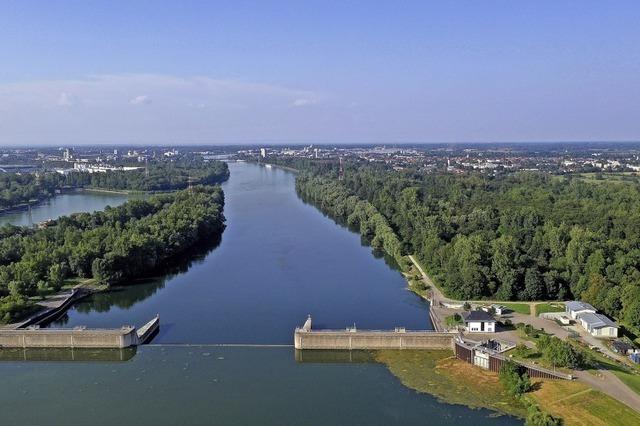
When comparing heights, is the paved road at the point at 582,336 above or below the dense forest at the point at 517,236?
below

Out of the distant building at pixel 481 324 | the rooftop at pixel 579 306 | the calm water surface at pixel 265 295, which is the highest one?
the rooftop at pixel 579 306

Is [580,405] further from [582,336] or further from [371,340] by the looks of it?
[371,340]

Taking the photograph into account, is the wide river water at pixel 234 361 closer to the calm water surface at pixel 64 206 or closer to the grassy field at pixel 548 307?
the grassy field at pixel 548 307

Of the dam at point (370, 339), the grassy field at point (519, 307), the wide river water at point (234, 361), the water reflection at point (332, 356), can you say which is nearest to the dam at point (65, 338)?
the wide river water at point (234, 361)

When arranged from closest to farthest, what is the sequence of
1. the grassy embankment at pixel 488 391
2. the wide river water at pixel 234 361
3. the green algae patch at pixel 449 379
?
the grassy embankment at pixel 488 391 < the wide river water at pixel 234 361 < the green algae patch at pixel 449 379

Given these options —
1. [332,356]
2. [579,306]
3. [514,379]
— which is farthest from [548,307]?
[332,356]

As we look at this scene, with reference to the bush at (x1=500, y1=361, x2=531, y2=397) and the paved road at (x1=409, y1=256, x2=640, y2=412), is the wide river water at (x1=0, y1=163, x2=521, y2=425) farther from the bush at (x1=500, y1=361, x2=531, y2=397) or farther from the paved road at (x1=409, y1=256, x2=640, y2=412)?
the bush at (x1=500, y1=361, x2=531, y2=397)

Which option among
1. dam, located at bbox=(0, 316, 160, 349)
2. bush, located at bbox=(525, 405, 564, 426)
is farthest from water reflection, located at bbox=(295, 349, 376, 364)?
dam, located at bbox=(0, 316, 160, 349)

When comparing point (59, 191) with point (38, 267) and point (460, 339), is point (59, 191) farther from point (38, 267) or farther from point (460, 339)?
point (460, 339)
